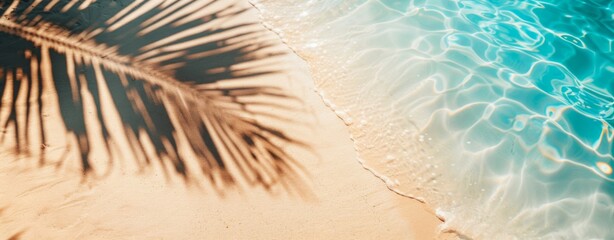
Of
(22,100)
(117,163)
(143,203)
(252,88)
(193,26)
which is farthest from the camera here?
(193,26)

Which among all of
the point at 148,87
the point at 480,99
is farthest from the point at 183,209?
the point at 480,99

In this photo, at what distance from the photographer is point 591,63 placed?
12.6ft

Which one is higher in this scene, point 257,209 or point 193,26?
point 193,26

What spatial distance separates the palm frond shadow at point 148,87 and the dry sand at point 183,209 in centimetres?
12

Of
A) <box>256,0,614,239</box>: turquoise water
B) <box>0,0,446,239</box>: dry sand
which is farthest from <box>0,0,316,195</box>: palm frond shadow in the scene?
<box>256,0,614,239</box>: turquoise water

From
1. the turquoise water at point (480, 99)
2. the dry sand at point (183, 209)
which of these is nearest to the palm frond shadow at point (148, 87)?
the dry sand at point (183, 209)

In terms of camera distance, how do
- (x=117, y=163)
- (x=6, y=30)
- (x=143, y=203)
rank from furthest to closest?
(x=6, y=30)
(x=117, y=163)
(x=143, y=203)

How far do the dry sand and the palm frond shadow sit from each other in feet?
0.39

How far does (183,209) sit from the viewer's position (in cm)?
231

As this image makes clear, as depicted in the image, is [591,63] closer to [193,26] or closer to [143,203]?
[193,26]

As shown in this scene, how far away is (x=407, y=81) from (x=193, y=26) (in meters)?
2.18

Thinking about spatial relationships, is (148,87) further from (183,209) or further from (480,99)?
(480,99)

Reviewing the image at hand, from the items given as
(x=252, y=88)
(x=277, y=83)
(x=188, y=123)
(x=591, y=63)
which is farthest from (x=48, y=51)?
(x=591, y=63)

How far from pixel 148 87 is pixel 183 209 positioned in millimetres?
1178
